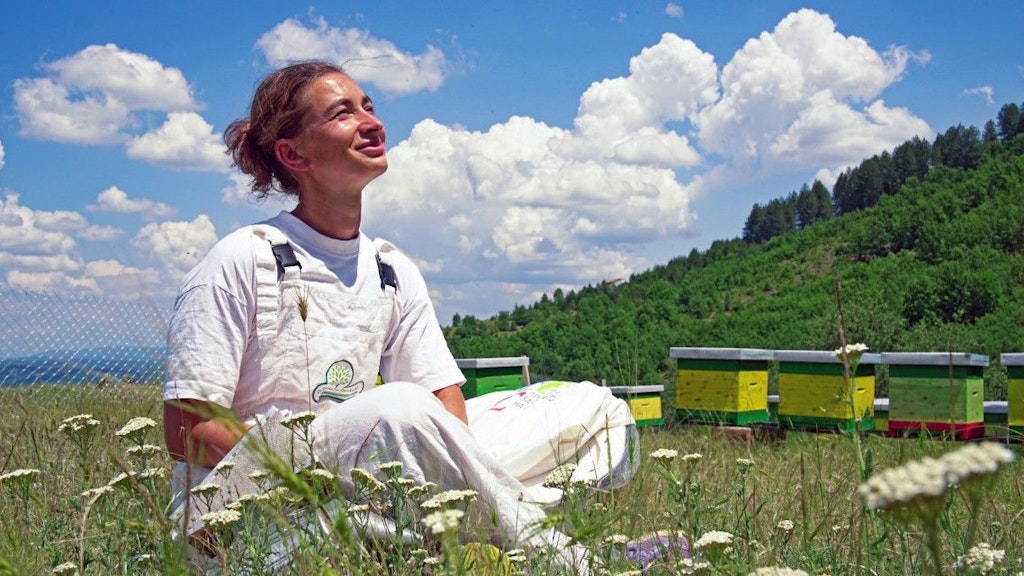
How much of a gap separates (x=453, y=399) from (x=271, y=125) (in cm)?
120

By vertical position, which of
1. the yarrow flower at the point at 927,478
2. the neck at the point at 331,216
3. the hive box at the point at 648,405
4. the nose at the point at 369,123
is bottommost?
the hive box at the point at 648,405

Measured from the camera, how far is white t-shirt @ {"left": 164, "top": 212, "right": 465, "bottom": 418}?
288 cm

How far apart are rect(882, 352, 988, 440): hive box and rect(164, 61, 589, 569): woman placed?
582 cm

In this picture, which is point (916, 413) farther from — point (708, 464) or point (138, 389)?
point (138, 389)

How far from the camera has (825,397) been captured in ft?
28.1

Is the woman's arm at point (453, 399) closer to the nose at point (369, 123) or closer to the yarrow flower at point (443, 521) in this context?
the nose at point (369, 123)

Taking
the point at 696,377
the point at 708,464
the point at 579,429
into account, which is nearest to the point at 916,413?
the point at 696,377

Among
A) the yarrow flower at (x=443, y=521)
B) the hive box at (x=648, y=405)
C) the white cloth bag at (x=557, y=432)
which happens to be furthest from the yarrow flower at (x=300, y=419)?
the hive box at (x=648, y=405)


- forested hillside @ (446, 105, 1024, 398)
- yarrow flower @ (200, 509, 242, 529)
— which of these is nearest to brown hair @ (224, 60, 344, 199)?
yarrow flower @ (200, 509, 242, 529)

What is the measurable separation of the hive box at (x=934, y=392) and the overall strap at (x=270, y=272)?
631 cm

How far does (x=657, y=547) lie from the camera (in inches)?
99.7

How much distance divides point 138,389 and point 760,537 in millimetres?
4722

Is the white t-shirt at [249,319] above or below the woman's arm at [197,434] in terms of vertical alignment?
above

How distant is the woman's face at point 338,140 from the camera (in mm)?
3289
